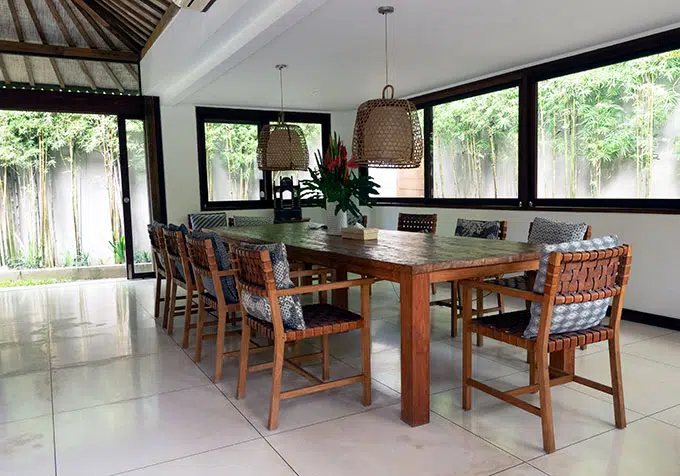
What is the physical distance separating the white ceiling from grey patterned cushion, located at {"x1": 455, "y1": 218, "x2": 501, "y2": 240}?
1.55 meters

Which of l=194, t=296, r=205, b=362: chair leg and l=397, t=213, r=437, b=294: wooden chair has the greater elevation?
l=397, t=213, r=437, b=294: wooden chair

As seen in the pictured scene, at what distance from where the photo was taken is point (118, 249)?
785 centimetres

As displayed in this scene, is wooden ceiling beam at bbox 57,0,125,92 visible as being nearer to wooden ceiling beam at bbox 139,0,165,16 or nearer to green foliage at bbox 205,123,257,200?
wooden ceiling beam at bbox 139,0,165,16

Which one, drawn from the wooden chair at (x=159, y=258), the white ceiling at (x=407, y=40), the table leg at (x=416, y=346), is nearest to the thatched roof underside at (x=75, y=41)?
the white ceiling at (x=407, y=40)

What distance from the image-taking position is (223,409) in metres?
2.70

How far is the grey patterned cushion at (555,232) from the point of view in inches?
136

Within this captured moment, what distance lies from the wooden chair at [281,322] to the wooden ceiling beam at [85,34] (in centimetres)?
497

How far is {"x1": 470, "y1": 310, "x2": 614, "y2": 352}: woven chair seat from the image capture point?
2248 millimetres

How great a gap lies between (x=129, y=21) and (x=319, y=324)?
5282mm

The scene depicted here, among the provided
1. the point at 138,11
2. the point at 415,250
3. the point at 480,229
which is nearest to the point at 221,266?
the point at 415,250

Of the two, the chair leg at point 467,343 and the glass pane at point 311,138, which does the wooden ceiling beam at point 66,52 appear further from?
the chair leg at point 467,343

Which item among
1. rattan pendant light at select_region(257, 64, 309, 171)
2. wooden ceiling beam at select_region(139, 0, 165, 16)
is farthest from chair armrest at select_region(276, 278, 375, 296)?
wooden ceiling beam at select_region(139, 0, 165, 16)

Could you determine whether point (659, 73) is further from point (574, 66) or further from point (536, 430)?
point (536, 430)

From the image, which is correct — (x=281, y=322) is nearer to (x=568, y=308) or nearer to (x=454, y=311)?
(x=568, y=308)
